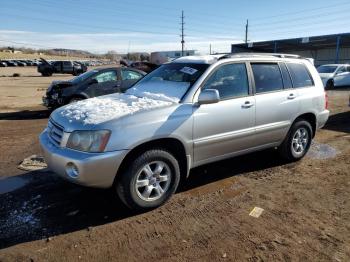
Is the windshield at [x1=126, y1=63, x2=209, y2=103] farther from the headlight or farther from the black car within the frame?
the black car

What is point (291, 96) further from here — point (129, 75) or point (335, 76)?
point (335, 76)

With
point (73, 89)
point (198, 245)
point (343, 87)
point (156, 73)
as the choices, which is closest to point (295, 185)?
point (198, 245)

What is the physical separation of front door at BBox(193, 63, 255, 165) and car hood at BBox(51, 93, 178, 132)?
554 mm

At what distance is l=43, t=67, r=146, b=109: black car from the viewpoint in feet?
37.2

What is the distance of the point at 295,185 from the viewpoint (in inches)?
212

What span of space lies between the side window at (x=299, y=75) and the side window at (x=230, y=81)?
1.19 meters

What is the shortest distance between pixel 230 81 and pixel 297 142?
1936mm

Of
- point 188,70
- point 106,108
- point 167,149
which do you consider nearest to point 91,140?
point 106,108

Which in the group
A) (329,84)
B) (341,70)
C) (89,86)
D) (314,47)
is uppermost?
(314,47)

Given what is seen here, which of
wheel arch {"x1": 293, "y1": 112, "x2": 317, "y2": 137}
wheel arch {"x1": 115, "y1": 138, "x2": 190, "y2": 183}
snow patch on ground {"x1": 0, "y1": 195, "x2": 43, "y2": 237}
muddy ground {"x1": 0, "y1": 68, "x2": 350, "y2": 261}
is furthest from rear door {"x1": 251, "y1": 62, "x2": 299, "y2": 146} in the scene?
snow patch on ground {"x1": 0, "y1": 195, "x2": 43, "y2": 237}

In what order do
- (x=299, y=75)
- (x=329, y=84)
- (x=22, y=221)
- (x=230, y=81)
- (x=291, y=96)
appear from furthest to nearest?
(x=329, y=84), (x=299, y=75), (x=291, y=96), (x=230, y=81), (x=22, y=221)

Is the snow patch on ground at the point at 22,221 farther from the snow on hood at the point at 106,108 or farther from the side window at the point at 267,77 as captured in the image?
the side window at the point at 267,77

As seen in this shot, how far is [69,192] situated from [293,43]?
41710 mm

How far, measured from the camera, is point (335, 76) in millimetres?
22078
